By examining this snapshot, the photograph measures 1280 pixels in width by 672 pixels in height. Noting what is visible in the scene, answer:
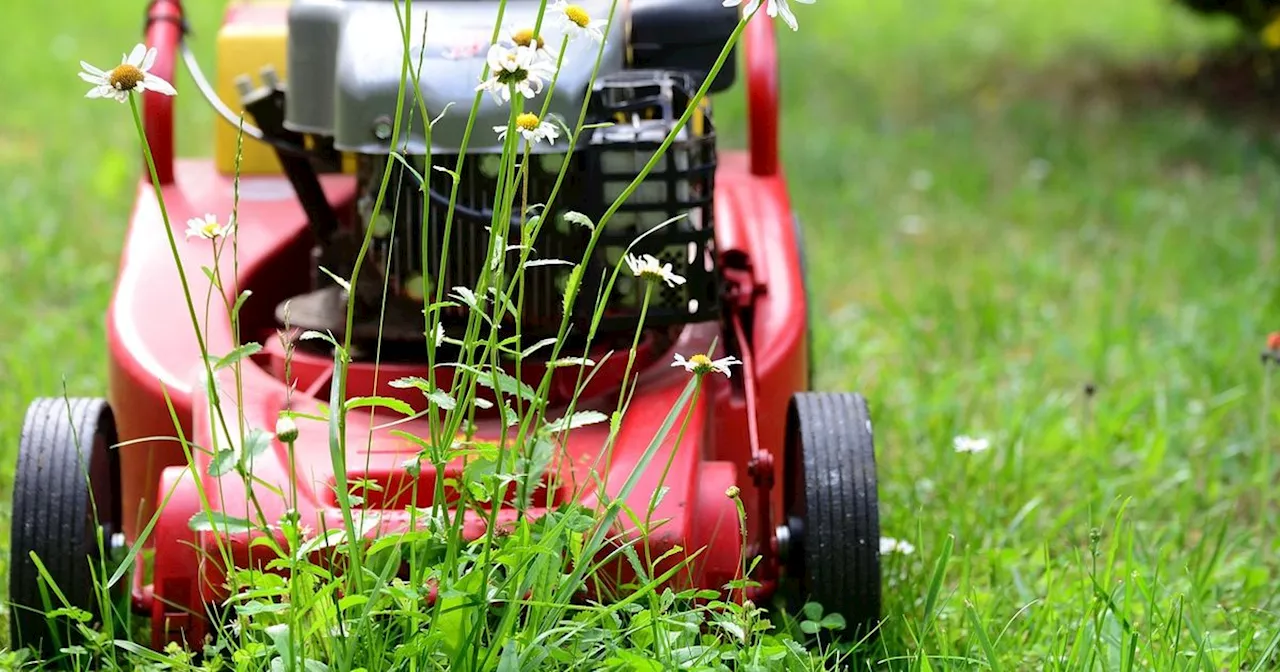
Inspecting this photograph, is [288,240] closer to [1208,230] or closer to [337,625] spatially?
[337,625]

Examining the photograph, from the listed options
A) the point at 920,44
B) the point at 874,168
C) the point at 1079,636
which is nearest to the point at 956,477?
the point at 1079,636

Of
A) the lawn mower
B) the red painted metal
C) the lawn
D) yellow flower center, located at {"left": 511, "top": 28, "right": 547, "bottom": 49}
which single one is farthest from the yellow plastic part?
yellow flower center, located at {"left": 511, "top": 28, "right": 547, "bottom": 49}

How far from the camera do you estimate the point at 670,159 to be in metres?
1.68

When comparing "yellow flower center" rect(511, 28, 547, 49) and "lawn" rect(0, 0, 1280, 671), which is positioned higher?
"yellow flower center" rect(511, 28, 547, 49)

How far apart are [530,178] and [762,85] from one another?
0.66m

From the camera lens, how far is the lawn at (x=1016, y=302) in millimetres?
1911

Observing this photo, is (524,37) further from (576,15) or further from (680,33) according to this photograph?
(680,33)

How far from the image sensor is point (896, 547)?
194cm

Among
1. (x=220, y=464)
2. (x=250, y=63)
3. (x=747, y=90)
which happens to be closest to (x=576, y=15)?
(x=220, y=464)

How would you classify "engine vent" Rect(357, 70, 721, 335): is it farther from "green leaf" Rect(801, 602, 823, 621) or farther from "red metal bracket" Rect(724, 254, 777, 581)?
"green leaf" Rect(801, 602, 823, 621)

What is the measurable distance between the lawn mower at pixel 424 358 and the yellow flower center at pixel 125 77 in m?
0.29

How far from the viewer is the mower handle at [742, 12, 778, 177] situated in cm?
227

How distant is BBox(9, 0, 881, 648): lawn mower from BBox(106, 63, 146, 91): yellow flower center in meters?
0.29

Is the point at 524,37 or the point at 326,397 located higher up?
the point at 524,37
